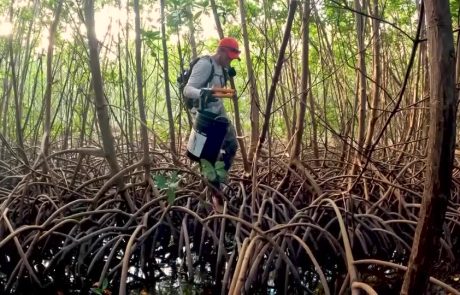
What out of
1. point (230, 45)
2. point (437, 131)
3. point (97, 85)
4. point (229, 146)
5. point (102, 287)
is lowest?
point (102, 287)

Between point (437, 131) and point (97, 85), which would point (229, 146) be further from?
point (437, 131)

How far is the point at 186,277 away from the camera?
3.05 m

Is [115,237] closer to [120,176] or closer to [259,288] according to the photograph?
[120,176]

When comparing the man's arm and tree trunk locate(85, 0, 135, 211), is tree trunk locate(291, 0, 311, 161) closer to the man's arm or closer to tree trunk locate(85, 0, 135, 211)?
the man's arm

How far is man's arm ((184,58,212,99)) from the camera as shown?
302 cm

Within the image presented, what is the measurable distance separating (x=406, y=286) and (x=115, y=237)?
82.5 inches

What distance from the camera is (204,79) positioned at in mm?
3084

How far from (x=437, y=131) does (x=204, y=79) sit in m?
2.09

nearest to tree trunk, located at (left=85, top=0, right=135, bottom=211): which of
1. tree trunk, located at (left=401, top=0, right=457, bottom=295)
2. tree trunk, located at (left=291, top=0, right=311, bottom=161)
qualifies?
tree trunk, located at (left=291, top=0, right=311, bottom=161)

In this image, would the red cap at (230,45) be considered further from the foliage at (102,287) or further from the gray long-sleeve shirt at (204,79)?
the foliage at (102,287)

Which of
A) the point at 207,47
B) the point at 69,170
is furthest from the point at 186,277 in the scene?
the point at 207,47

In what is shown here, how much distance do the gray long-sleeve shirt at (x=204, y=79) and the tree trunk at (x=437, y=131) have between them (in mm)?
1974

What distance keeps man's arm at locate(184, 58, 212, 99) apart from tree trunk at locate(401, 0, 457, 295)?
199 cm

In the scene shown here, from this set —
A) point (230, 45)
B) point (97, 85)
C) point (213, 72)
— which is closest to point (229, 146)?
point (213, 72)
